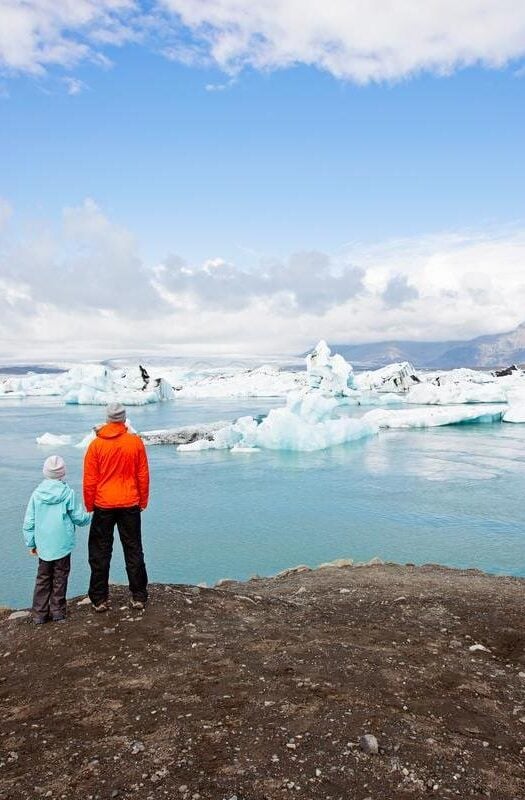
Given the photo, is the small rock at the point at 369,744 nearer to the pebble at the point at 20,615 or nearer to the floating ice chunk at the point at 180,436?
the pebble at the point at 20,615

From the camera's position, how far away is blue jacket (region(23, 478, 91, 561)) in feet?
14.5

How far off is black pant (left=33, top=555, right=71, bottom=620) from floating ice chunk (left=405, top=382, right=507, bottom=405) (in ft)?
125

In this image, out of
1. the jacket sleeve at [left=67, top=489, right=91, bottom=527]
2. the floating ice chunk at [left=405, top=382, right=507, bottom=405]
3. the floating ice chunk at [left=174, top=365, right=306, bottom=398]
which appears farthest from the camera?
the floating ice chunk at [left=174, top=365, right=306, bottom=398]

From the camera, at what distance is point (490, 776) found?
2730 mm

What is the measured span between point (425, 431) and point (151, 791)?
2651 centimetres

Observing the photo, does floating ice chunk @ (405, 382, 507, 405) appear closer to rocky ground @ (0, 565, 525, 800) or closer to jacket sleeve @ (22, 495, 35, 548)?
rocky ground @ (0, 565, 525, 800)

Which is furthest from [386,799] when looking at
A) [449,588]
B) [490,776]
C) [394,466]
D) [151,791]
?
[394,466]

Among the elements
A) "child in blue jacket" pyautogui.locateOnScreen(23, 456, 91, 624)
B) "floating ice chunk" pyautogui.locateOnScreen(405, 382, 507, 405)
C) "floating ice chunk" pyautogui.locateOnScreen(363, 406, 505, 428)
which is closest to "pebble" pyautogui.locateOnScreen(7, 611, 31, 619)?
"child in blue jacket" pyautogui.locateOnScreen(23, 456, 91, 624)

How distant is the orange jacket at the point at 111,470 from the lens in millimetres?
4445

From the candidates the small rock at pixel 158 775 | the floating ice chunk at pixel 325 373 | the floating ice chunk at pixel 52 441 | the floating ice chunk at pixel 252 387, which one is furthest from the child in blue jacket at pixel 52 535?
the floating ice chunk at pixel 252 387

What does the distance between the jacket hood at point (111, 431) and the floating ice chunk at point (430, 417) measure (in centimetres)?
2465

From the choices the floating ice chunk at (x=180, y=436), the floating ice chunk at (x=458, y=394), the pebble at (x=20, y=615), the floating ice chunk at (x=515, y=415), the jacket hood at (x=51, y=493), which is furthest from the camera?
the floating ice chunk at (x=458, y=394)

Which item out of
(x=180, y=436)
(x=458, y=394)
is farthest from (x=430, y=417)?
(x=180, y=436)

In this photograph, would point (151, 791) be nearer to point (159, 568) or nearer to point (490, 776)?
point (490, 776)
